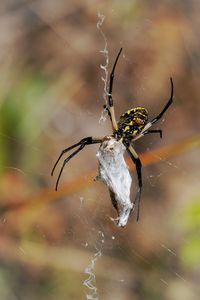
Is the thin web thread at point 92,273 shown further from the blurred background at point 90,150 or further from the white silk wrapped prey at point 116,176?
the white silk wrapped prey at point 116,176

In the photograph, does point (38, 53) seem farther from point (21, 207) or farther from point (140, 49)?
point (21, 207)

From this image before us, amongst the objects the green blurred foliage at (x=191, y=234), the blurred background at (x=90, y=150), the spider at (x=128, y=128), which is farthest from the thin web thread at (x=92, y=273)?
the spider at (x=128, y=128)

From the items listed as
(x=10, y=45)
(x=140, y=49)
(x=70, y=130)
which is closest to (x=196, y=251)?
(x=70, y=130)

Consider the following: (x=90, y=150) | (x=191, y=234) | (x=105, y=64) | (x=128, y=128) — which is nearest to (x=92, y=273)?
(x=191, y=234)

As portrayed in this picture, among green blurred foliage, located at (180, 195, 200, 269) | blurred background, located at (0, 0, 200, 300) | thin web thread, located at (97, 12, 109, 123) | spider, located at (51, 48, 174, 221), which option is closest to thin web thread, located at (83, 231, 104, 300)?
blurred background, located at (0, 0, 200, 300)

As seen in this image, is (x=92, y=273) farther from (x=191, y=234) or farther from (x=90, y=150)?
(x=90, y=150)

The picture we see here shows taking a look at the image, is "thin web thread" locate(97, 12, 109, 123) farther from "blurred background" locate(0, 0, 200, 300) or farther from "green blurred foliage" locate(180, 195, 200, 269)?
"green blurred foliage" locate(180, 195, 200, 269)
